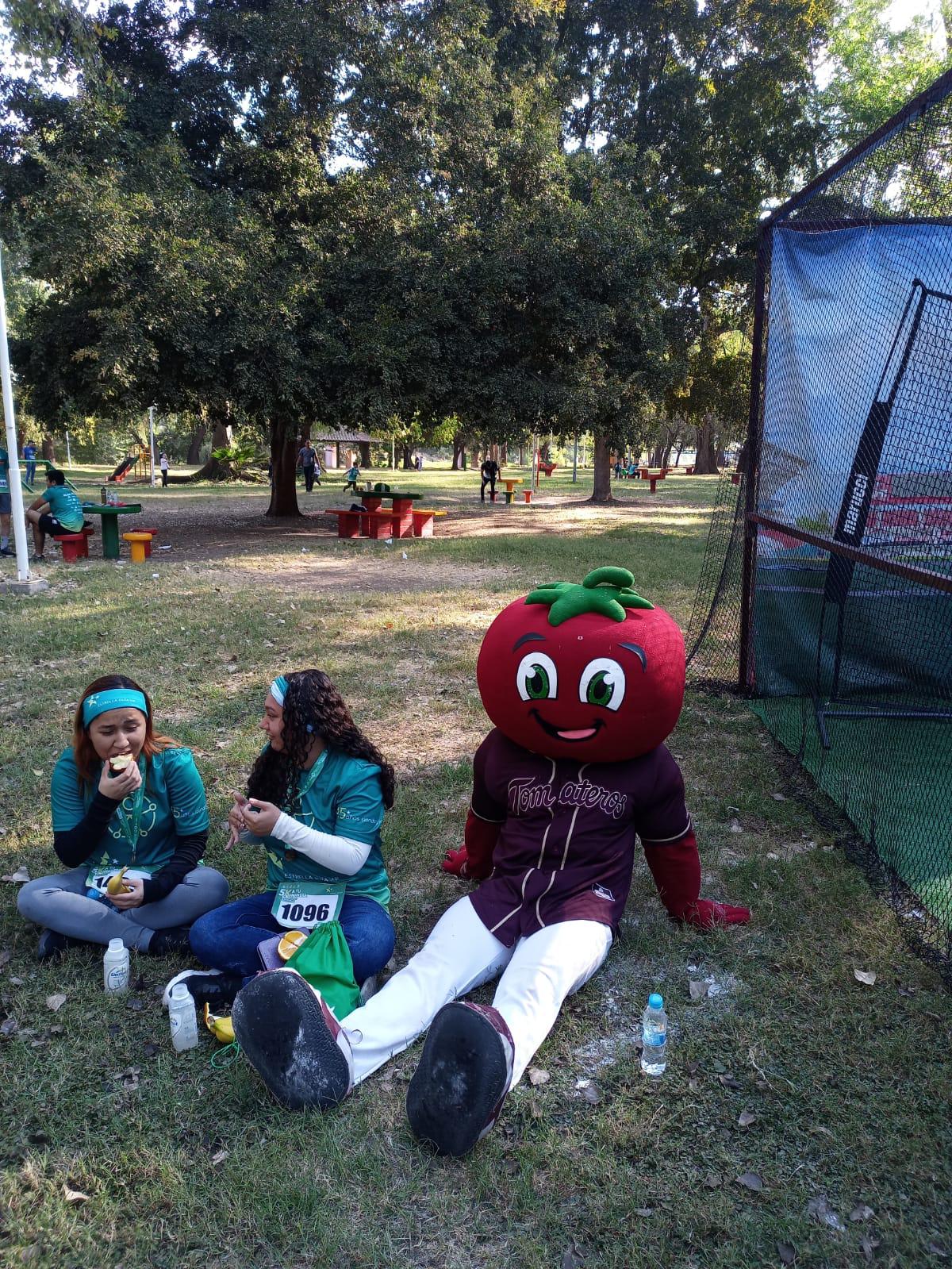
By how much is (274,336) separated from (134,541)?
3.78m

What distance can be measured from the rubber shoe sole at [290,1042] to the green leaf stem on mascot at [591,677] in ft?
4.20

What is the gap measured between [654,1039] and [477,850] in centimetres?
123

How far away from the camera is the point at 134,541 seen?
13867mm

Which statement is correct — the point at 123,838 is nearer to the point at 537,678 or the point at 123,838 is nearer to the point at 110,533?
the point at 537,678

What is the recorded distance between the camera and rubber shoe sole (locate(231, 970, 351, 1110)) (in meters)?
2.72

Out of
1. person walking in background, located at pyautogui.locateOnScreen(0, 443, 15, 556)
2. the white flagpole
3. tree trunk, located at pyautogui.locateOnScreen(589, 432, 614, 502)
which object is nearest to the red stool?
person walking in background, located at pyautogui.locateOnScreen(0, 443, 15, 556)

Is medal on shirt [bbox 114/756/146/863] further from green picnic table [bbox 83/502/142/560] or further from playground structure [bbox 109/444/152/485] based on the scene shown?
playground structure [bbox 109/444/152/485]

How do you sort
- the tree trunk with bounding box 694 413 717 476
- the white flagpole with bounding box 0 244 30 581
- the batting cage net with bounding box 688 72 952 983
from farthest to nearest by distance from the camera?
the tree trunk with bounding box 694 413 717 476, the white flagpole with bounding box 0 244 30 581, the batting cage net with bounding box 688 72 952 983

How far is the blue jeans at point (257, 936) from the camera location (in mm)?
3359

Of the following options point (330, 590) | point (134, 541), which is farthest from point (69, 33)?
point (330, 590)

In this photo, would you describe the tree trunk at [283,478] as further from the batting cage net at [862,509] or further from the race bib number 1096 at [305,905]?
the race bib number 1096 at [305,905]

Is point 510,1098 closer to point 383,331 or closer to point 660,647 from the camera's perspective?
point 660,647

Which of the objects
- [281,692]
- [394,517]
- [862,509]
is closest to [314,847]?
[281,692]

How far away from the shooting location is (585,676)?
11.3ft
